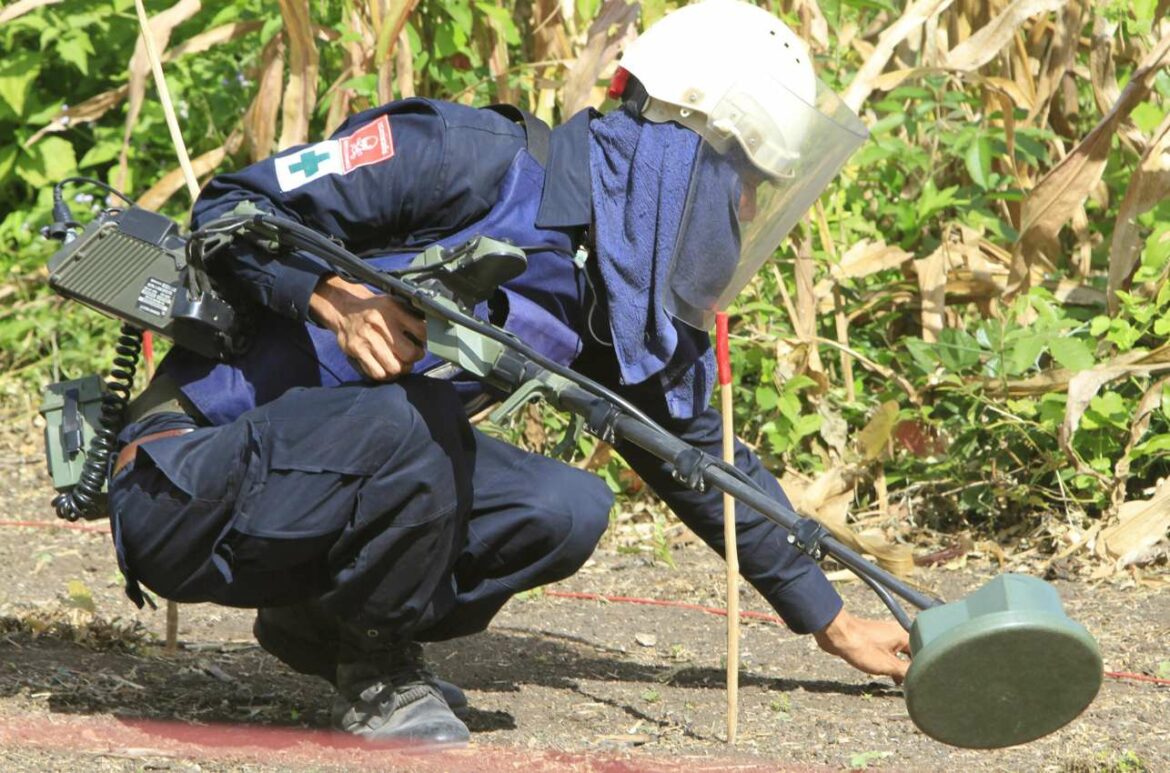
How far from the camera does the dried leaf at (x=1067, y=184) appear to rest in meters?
4.15

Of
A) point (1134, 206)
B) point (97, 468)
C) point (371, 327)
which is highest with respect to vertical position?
point (371, 327)

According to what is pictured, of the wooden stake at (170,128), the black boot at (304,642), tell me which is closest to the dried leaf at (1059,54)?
the wooden stake at (170,128)

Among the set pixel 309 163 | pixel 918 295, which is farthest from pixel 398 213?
pixel 918 295

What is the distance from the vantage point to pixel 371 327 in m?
2.52

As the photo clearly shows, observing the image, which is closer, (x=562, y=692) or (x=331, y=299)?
(x=331, y=299)

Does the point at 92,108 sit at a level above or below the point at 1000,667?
above

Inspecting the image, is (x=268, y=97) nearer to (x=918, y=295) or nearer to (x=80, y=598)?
(x=80, y=598)

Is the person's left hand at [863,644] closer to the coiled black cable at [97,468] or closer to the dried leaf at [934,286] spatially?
the coiled black cable at [97,468]

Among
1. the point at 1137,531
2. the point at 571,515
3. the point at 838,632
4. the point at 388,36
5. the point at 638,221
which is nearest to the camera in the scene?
the point at 638,221

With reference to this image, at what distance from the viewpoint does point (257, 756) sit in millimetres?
2588

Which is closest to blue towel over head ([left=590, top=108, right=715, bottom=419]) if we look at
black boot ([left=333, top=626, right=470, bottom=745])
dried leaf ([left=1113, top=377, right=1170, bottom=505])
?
black boot ([left=333, top=626, right=470, bottom=745])

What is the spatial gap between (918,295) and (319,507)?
2579mm

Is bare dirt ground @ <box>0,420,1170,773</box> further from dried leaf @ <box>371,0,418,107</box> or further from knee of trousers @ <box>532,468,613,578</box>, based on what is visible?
dried leaf @ <box>371,0,418,107</box>

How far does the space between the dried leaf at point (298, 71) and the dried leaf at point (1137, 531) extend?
90.2 inches
